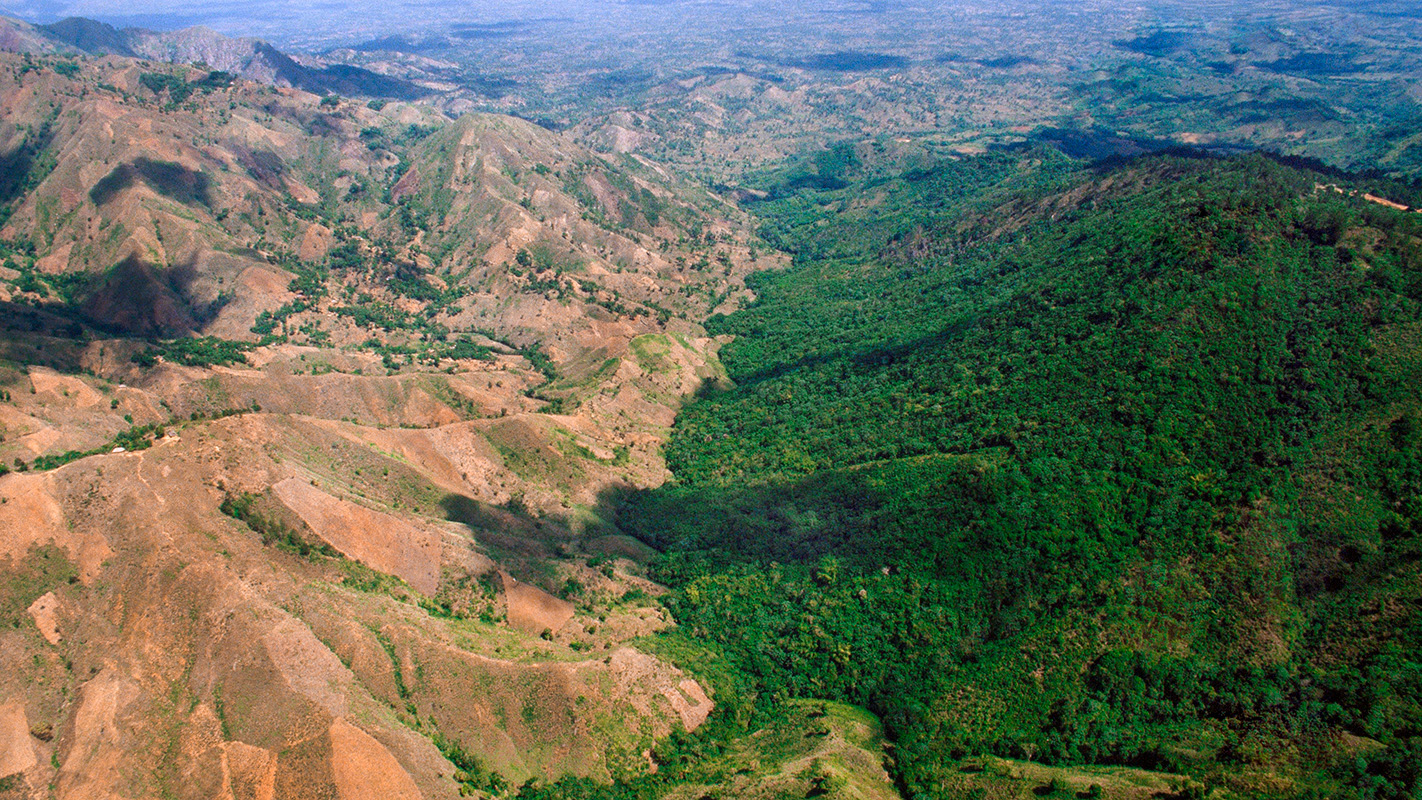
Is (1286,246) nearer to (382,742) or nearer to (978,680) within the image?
(978,680)

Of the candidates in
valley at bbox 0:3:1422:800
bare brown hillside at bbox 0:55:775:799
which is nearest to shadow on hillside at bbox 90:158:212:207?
bare brown hillside at bbox 0:55:775:799

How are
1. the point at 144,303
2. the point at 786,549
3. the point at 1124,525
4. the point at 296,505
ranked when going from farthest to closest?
the point at 144,303 → the point at 786,549 → the point at 1124,525 → the point at 296,505

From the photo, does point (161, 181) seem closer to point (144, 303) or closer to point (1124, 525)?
point (144, 303)

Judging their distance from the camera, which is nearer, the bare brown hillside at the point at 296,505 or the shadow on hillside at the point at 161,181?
the bare brown hillside at the point at 296,505

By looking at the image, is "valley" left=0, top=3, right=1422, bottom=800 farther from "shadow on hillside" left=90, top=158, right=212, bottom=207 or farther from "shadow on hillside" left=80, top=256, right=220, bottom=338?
"shadow on hillside" left=90, top=158, right=212, bottom=207

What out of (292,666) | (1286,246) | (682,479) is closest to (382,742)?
(292,666)

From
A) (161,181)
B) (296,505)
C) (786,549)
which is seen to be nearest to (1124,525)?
(786,549)

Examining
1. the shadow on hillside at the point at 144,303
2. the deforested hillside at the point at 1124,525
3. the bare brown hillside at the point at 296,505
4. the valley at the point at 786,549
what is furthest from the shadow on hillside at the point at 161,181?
the deforested hillside at the point at 1124,525

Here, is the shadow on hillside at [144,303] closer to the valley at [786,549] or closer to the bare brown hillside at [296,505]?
the bare brown hillside at [296,505]
